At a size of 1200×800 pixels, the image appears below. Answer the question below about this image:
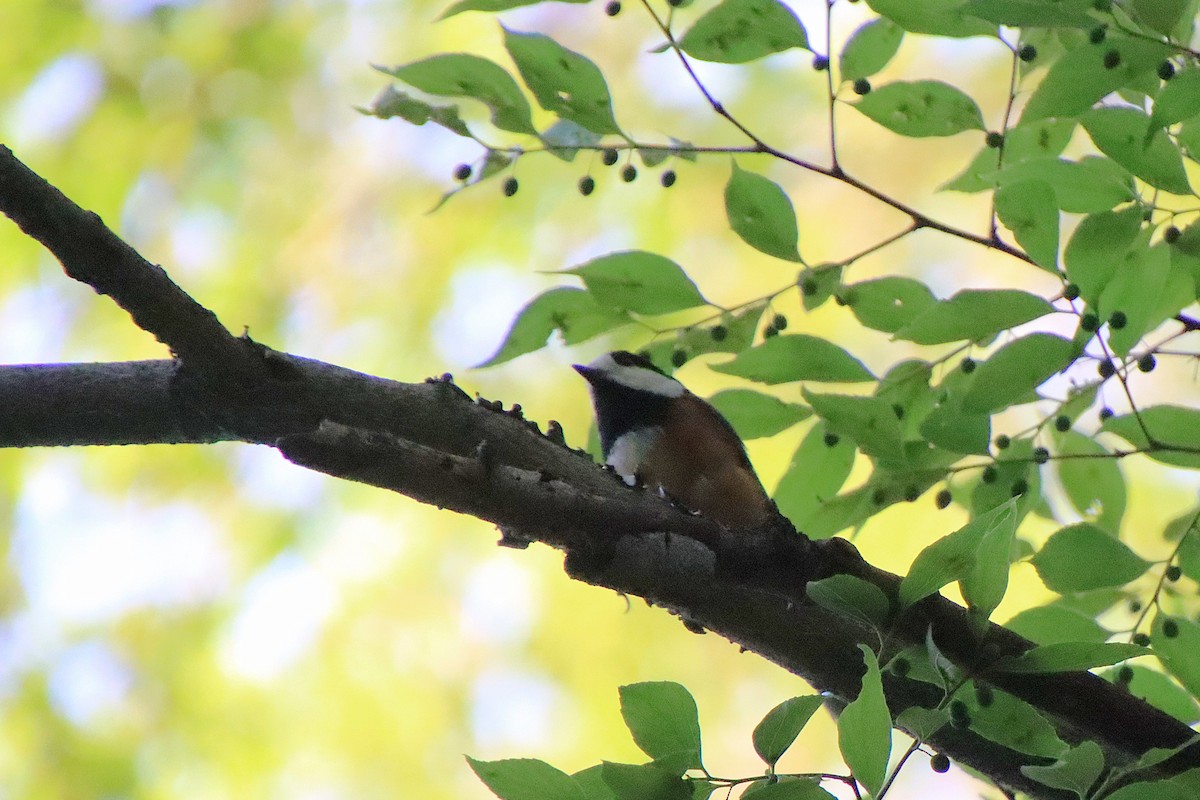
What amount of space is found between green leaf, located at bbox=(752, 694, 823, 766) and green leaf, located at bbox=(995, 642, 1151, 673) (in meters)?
0.22

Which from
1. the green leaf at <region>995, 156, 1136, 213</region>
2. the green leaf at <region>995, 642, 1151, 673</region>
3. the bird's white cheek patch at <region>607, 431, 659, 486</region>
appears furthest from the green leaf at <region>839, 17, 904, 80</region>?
the bird's white cheek patch at <region>607, 431, 659, 486</region>

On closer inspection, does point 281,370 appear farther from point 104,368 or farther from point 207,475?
point 207,475

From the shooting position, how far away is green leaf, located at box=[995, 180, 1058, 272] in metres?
1.42

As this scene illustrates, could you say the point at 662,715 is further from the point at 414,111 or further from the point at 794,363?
the point at 414,111

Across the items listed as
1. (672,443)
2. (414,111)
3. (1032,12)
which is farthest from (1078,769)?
(672,443)

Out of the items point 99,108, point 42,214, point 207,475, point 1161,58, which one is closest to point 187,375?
point 42,214

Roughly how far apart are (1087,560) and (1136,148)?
1.73ft

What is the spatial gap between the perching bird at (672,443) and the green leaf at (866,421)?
469 mm

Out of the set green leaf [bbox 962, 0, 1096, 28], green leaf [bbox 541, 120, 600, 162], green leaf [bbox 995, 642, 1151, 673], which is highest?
green leaf [bbox 541, 120, 600, 162]

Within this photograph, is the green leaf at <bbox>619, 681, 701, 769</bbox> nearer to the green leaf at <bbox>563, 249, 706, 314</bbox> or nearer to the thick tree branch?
the thick tree branch

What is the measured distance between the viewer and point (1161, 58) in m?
1.37

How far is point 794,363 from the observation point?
65.0 inches

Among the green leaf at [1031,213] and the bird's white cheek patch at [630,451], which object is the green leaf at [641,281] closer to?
the green leaf at [1031,213]

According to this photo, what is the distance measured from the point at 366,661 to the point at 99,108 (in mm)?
2531
